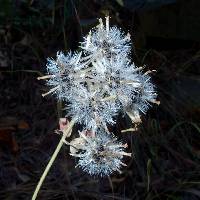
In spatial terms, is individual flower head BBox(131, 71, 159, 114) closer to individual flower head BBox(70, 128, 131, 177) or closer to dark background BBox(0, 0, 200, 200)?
individual flower head BBox(70, 128, 131, 177)

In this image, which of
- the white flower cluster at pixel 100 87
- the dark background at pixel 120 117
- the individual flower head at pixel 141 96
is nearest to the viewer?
the white flower cluster at pixel 100 87

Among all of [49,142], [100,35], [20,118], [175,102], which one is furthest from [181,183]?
[100,35]

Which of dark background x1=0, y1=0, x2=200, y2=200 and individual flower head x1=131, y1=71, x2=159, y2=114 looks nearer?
individual flower head x1=131, y1=71, x2=159, y2=114

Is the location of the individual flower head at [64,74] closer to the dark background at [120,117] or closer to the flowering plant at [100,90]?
the flowering plant at [100,90]

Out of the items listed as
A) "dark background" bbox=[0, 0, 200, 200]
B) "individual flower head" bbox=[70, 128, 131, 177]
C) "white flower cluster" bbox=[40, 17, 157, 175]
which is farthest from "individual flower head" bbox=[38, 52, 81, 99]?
"dark background" bbox=[0, 0, 200, 200]

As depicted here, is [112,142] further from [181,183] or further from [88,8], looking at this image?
[88,8]

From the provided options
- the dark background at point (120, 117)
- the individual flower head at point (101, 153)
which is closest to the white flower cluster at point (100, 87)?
the individual flower head at point (101, 153)

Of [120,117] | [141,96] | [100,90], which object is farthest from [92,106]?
[120,117]

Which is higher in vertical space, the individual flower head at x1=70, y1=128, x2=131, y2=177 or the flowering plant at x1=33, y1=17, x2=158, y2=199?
the flowering plant at x1=33, y1=17, x2=158, y2=199
